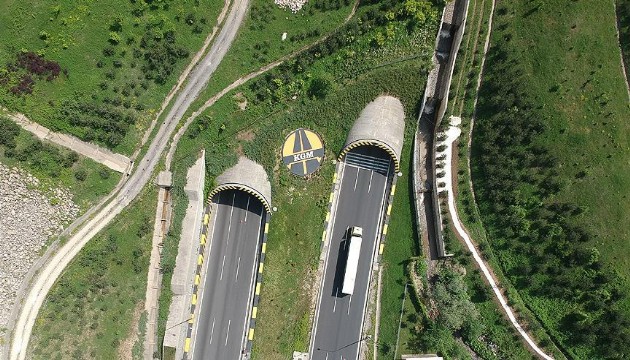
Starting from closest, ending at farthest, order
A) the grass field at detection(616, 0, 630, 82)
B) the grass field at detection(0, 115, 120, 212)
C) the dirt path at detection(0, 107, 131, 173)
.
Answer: the grass field at detection(0, 115, 120, 212), the dirt path at detection(0, 107, 131, 173), the grass field at detection(616, 0, 630, 82)

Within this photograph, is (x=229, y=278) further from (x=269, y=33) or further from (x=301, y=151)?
(x=269, y=33)

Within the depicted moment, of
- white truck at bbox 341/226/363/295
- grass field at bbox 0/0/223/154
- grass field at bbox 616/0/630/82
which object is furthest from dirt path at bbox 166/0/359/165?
grass field at bbox 616/0/630/82

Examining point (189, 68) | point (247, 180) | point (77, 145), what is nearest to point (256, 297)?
point (247, 180)

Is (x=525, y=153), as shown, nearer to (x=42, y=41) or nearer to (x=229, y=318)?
(x=229, y=318)

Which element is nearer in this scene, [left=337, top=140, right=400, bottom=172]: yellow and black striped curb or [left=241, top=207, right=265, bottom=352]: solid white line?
[left=337, top=140, right=400, bottom=172]: yellow and black striped curb

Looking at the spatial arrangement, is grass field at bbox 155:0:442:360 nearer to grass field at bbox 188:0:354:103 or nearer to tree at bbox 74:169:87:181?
grass field at bbox 188:0:354:103

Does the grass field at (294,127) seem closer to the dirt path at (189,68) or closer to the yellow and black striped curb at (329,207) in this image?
the yellow and black striped curb at (329,207)
